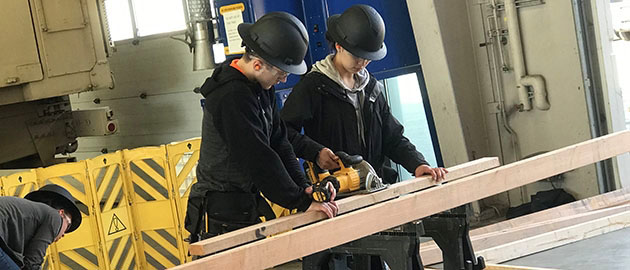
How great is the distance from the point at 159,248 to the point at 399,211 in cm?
475

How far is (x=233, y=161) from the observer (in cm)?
477

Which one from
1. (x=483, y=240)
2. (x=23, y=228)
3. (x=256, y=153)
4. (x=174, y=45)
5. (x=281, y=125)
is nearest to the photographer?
(x=256, y=153)

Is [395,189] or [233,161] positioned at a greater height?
[233,161]

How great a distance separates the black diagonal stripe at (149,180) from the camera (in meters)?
8.75

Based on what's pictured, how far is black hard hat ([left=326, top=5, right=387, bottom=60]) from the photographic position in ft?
17.2

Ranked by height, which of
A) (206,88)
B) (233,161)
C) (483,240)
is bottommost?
(483,240)

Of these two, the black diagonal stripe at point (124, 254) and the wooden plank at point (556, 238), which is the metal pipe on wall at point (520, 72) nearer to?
the wooden plank at point (556, 238)

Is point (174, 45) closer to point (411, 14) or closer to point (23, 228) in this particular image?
point (411, 14)

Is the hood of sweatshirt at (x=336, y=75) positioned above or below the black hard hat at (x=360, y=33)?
below

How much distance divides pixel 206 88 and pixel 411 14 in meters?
4.44

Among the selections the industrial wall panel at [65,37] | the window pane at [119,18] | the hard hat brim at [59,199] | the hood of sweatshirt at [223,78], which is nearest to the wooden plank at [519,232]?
the hood of sweatshirt at [223,78]

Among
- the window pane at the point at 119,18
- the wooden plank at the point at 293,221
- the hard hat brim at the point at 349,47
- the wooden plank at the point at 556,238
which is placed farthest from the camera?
the window pane at the point at 119,18

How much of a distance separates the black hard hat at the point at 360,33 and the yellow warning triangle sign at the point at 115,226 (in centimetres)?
414

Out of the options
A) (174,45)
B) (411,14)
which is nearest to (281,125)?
(411,14)
